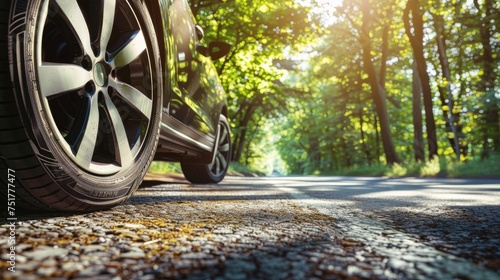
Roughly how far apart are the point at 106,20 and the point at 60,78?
1.74ft

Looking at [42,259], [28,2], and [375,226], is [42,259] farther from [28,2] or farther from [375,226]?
[375,226]

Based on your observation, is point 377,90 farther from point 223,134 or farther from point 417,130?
point 223,134

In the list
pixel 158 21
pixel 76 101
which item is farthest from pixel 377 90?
pixel 76 101

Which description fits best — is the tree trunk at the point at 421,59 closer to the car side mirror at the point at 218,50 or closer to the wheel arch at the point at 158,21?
the car side mirror at the point at 218,50

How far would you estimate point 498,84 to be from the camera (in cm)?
1667

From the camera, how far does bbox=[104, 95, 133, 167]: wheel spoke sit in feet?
7.52

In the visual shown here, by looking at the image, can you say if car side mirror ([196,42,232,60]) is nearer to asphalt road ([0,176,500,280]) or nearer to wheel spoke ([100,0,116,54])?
wheel spoke ([100,0,116,54])

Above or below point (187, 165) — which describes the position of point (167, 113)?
above

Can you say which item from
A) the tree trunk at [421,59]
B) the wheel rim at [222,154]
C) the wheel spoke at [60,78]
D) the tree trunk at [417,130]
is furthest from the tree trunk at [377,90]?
the wheel spoke at [60,78]

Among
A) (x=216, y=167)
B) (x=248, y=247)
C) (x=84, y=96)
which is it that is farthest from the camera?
(x=216, y=167)

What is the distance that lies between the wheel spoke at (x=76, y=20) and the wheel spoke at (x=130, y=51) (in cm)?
23

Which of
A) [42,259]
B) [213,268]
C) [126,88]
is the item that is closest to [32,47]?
[126,88]

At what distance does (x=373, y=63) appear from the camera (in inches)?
767

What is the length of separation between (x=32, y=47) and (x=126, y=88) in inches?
28.5
